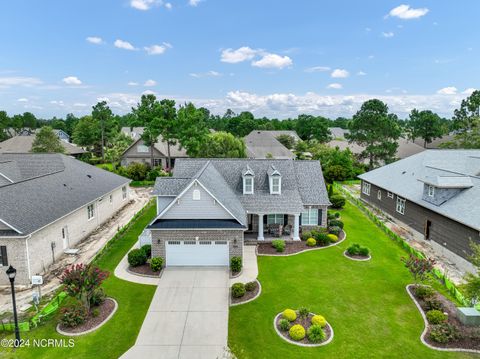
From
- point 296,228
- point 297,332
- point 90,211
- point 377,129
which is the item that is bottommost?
point 297,332

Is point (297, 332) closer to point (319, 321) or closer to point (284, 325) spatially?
point (284, 325)

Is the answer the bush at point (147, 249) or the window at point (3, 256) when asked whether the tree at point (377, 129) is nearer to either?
the bush at point (147, 249)

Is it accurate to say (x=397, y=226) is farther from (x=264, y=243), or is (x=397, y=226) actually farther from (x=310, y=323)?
(x=310, y=323)

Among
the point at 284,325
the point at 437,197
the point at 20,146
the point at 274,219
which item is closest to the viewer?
the point at 284,325

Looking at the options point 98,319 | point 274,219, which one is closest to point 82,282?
point 98,319

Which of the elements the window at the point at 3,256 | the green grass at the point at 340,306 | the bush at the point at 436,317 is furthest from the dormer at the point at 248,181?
the window at the point at 3,256

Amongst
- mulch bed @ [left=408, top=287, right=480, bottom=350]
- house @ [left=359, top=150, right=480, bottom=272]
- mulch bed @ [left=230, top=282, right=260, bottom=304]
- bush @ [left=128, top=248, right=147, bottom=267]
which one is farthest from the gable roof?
bush @ [left=128, top=248, right=147, bottom=267]

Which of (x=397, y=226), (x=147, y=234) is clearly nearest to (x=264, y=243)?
(x=147, y=234)
